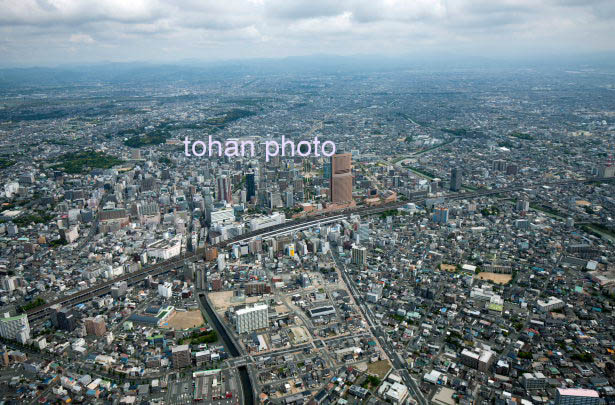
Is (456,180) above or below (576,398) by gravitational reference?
above

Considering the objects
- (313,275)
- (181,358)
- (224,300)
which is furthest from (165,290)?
(313,275)

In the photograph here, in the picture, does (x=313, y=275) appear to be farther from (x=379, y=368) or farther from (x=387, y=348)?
(x=379, y=368)

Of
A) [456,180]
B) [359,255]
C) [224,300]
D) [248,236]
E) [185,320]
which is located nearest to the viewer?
[185,320]

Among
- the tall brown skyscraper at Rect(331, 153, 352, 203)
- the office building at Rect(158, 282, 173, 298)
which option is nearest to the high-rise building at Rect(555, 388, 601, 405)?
the office building at Rect(158, 282, 173, 298)

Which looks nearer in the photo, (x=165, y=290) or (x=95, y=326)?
(x=95, y=326)

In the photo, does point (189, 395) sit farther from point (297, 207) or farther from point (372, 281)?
point (297, 207)

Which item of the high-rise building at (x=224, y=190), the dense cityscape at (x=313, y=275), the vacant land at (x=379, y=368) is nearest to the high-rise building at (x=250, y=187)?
the dense cityscape at (x=313, y=275)

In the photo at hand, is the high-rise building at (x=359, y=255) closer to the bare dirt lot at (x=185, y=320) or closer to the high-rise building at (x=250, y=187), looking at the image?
the bare dirt lot at (x=185, y=320)
